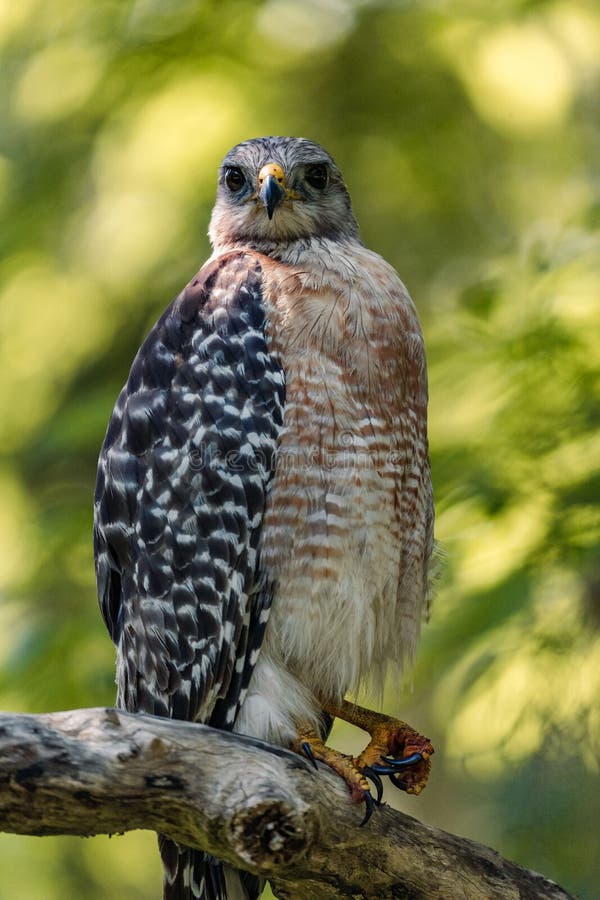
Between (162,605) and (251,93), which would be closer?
(162,605)

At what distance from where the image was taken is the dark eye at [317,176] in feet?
15.2

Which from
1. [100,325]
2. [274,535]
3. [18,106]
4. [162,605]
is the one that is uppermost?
[18,106]

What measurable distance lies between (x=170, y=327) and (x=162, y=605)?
990 millimetres

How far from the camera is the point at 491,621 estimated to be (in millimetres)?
4332

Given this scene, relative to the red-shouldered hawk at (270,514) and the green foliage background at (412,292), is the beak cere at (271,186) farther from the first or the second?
the green foliage background at (412,292)

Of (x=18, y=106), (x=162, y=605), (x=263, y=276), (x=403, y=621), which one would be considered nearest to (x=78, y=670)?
(x=162, y=605)

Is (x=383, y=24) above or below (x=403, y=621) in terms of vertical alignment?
above

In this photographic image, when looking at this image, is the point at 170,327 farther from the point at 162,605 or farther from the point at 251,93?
the point at 251,93

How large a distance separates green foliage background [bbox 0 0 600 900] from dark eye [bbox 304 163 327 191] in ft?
2.63

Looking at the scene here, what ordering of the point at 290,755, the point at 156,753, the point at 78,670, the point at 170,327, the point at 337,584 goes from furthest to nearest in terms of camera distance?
the point at 78,670, the point at 170,327, the point at 337,584, the point at 290,755, the point at 156,753

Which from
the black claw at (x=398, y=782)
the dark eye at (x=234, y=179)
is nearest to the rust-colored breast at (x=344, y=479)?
the black claw at (x=398, y=782)

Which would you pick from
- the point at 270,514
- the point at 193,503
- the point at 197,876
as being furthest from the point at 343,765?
the point at 193,503

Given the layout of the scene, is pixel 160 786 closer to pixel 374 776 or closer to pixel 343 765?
pixel 343 765

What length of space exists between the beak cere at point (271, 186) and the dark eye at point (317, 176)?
17cm
